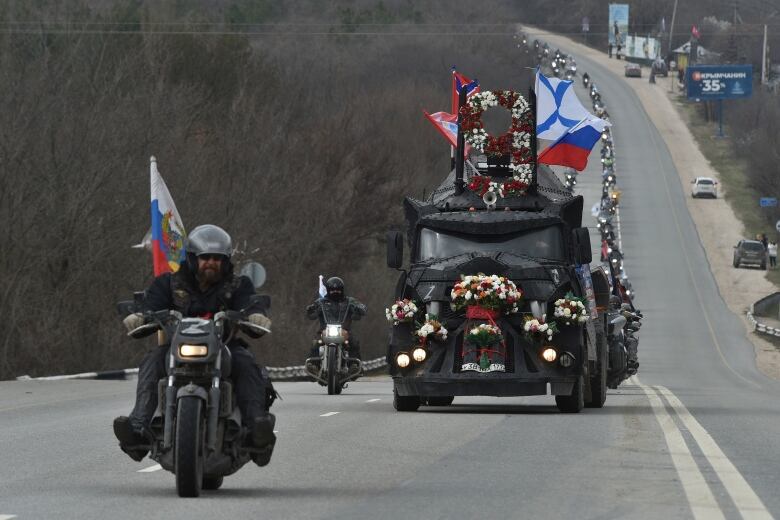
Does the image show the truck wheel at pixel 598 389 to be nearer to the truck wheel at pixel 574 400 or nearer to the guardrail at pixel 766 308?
the truck wheel at pixel 574 400

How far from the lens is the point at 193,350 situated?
12688 mm

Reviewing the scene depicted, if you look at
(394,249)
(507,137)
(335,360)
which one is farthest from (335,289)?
(394,249)

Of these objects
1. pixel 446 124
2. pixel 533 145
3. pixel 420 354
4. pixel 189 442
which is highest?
pixel 533 145

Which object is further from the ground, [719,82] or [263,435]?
[263,435]

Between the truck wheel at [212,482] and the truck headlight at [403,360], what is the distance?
36.8 feet

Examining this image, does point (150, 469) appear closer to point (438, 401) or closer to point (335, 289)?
point (438, 401)

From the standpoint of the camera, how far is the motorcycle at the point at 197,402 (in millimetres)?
12586

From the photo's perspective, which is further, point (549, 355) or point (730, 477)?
point (549, 355)

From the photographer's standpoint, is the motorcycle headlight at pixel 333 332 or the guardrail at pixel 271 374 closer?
the motorcycle headlight at pixel 333 332

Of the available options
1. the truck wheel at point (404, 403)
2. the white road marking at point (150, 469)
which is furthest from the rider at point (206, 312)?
the truck wheel at point (404, 403)

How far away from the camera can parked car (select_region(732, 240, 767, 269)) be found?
103 m

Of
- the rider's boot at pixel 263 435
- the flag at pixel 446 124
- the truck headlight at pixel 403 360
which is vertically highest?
the flag at pixel 446 124

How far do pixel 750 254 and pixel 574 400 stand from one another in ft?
263

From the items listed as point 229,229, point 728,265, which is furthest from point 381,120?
point 229,229
